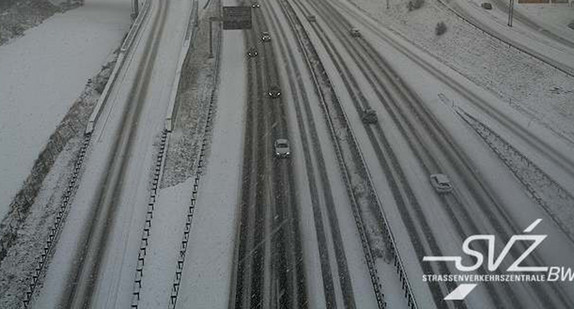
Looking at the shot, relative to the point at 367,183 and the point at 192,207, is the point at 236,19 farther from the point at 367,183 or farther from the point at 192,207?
the point at 192,207

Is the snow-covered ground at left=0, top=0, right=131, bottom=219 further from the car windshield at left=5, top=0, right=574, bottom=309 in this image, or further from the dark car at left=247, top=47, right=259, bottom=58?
the dark car at left=247, top=47, right=259, bottom=58

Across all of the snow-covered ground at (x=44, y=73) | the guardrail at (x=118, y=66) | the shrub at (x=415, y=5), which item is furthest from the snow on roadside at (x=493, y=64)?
the snow-covered ground at (x=44, y=73)

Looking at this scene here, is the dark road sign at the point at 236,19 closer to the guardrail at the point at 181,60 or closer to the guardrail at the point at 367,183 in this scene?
the guardrail at the point at 181,60

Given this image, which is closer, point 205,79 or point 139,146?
point 139,146

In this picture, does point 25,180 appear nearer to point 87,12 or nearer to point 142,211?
point 142,211

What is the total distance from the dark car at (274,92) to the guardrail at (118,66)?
17332 millimetres

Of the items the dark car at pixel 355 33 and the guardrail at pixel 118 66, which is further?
the dark car at pixel 355 33

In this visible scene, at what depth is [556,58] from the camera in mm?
67562

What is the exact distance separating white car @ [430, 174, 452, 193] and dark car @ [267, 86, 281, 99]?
21.3m

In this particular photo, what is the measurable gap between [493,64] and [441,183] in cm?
3309

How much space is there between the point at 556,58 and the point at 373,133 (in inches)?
1252

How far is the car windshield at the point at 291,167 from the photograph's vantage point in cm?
3250

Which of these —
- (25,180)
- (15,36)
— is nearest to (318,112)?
(25,180)

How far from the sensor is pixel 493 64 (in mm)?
68062
